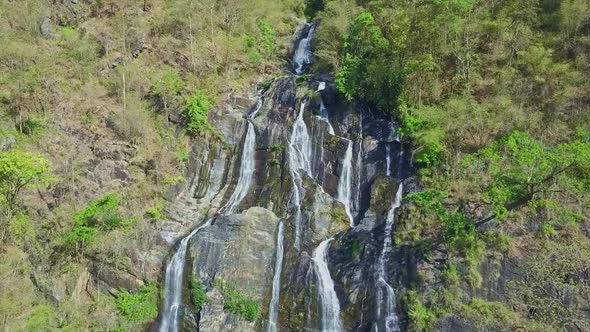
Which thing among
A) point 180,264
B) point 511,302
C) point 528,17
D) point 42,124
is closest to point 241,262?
point 180,264

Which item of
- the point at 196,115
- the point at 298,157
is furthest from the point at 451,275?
the point at 196,115

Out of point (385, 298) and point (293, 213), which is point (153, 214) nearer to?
point (293, 213)

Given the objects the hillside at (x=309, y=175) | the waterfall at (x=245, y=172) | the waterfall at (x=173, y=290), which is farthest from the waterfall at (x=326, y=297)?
the waterfall at (x=173, y=290)

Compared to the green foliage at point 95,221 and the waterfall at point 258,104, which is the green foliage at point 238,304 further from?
the waterfall at point 258,104

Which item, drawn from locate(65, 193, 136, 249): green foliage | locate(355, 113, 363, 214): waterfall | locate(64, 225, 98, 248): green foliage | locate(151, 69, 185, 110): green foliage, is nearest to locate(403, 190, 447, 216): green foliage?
locate(355, 113, 363, 214): waterfall

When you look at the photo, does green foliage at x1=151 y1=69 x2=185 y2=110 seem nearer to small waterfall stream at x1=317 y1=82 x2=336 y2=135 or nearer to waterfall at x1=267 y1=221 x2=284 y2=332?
small waterfall stream at x1=317 y1=82 x2=336 y2=135

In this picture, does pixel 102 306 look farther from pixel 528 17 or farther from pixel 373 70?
pixel 528 17

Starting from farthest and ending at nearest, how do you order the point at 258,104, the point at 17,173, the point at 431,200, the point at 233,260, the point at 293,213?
the point at 258,104 < the point at 293,213 < the point at 233,260 < the point at 431,200 < the point at 17,173
